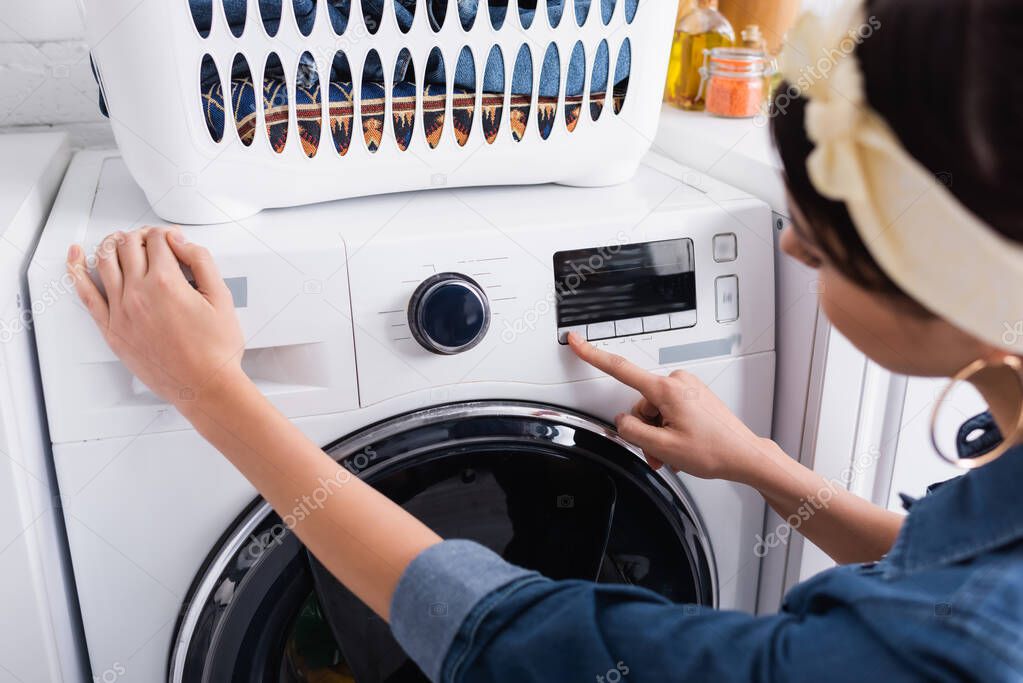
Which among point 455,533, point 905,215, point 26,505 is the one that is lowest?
point 455,533

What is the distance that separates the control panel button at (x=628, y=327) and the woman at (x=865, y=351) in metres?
0.28

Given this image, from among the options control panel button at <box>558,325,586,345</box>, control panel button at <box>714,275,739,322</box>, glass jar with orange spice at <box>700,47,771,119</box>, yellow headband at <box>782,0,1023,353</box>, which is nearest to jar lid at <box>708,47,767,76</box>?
glass jar with orange spice at <box>700,47,771,119</box>

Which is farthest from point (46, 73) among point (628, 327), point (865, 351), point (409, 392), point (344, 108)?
point (865, 351)

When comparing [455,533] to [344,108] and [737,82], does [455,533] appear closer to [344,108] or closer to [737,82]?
[344,108]

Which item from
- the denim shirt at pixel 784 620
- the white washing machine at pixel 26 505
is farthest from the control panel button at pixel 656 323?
the white washing machine at pixel 26 505

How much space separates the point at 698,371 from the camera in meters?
0.84

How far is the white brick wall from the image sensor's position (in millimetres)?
1065

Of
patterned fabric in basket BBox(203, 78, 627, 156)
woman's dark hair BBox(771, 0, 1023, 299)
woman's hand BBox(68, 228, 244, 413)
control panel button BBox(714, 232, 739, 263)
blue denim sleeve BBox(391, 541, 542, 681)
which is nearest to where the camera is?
woman's dark hair BBox(771, 0, 1023, 299)

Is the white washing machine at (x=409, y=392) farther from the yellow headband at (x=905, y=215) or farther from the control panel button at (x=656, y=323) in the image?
the yellow headband at (x=905, y=215)

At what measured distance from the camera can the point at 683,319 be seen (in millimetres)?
827

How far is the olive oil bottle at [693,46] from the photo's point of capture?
3.68ft

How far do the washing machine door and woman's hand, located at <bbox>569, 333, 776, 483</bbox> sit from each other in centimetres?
4

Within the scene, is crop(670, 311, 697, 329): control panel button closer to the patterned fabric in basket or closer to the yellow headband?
the patterned fabric in basket

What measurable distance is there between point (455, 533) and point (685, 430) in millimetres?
245
